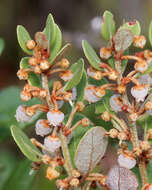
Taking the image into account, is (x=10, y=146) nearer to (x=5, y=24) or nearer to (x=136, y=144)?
(x=5, y=24)

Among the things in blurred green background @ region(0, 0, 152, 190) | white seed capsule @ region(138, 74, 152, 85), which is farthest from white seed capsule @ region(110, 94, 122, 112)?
blurred green background @ region(0, 0, 152, 190)

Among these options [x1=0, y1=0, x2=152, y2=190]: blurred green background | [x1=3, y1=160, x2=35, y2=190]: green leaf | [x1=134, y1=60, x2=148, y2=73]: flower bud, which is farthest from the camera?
[x1=0, y1=0, x2=152, y2=190]: blurred green background

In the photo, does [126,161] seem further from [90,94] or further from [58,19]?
[58,19]

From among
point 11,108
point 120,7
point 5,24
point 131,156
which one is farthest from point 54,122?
point 5,24

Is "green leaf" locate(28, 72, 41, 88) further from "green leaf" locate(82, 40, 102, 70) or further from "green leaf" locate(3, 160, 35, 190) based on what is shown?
"green leaf" locate(3, 160, 35, 190)

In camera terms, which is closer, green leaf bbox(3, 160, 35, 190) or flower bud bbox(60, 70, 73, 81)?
flower bud bbox(60, 70, 73, 81)

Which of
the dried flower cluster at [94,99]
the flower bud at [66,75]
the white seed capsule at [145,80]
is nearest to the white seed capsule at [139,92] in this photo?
the dried flower cluster at [94,99]

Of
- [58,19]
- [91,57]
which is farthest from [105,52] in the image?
[58,19]

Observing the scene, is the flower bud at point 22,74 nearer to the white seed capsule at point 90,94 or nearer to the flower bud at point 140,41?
the white seed capsule at point 90,94
